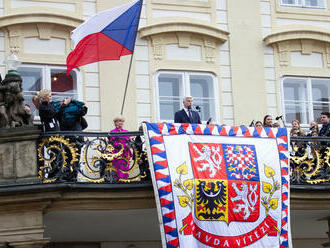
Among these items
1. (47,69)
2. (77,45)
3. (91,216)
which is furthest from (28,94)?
(91,216)

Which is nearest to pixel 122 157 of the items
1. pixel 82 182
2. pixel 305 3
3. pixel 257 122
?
pixel 82 182

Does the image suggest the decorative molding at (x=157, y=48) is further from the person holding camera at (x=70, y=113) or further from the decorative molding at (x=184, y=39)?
the person holding camera at (x=70, y=113)

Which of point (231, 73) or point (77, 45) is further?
point (231, 73)

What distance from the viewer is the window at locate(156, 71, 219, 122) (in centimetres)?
2159

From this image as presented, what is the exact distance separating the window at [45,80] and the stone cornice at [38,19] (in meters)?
0.92

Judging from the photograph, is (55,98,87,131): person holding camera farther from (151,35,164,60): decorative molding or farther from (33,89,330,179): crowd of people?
(151,35,164,60): decorative molding

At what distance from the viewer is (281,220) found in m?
18.0

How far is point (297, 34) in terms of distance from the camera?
2256cm

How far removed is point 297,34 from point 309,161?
4.80m

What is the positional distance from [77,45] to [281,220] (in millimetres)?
5030

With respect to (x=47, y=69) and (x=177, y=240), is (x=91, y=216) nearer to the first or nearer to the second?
(x=177, y=240)

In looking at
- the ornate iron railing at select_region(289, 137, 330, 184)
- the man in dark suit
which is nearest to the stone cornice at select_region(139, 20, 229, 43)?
the man in dark suit

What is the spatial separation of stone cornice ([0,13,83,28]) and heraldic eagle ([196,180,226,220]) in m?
5.33

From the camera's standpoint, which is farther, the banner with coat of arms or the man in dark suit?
the man in dark suit
